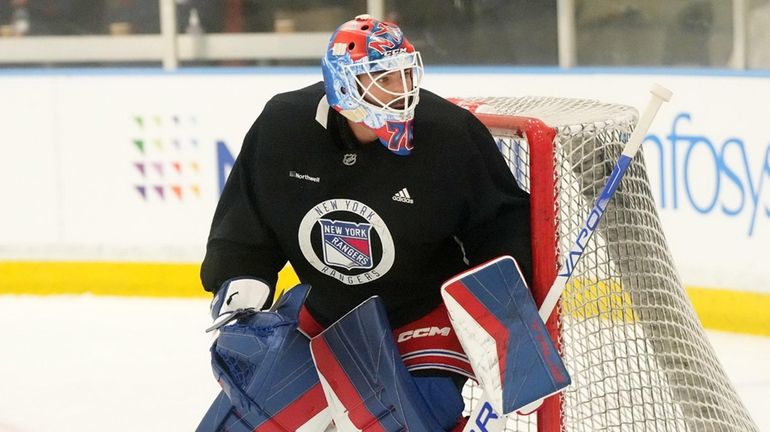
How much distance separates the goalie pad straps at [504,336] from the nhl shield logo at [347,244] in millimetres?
206

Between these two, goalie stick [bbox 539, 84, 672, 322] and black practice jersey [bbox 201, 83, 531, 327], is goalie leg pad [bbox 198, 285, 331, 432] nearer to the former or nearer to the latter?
black practice jersey [bbox 201, 83, 531, 327]

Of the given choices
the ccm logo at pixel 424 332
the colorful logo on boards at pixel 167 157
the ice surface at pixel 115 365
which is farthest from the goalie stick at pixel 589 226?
the colorful logo on boards at pixel 167 157

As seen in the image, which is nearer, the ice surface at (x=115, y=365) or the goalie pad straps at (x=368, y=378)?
the goalie pad straps at (x=368, y=378)

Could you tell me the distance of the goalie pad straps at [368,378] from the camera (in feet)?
6.56

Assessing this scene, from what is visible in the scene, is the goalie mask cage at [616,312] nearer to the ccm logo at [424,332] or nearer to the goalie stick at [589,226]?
the goalie stick at [589,226]

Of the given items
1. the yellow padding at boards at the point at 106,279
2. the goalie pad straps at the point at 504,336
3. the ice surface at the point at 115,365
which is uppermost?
the goalie pad straps at the point at 504,336

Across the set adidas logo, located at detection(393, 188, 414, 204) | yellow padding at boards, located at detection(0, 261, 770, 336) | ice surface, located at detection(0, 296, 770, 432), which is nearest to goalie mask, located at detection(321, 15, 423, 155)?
adidas logo, located at detection(393, 188, 414, 204)

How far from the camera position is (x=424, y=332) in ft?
6.97

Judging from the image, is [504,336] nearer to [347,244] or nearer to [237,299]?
[347,244]

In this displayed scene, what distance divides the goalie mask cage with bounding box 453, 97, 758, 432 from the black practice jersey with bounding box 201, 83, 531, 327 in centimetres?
10

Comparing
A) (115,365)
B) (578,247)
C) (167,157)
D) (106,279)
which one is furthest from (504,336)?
(106,279)

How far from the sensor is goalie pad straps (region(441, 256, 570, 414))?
1.83 meters

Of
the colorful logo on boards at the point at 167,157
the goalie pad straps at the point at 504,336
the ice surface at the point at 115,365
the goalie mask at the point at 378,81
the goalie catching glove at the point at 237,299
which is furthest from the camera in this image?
the colorful logo on boards at the point at 167,157

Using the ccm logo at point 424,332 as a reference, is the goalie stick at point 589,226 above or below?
above
